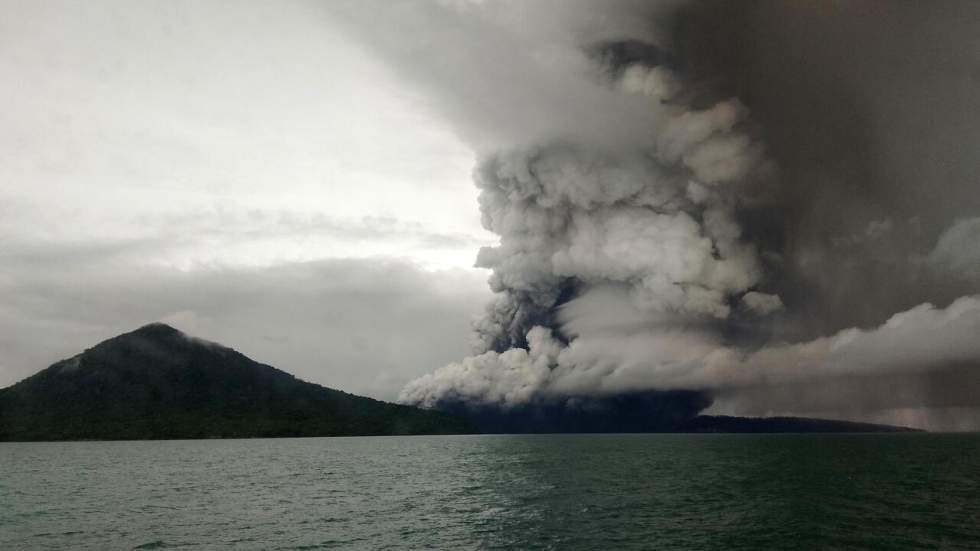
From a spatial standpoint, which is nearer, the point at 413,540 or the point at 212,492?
the point at 413,540

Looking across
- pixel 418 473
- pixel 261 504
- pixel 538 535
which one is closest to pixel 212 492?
pixel 261 504

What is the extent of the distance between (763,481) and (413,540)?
2734 inches

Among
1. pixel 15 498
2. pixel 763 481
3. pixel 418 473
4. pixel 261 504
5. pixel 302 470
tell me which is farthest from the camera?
pixel 302 470

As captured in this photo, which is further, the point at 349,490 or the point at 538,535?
the point at 349,490

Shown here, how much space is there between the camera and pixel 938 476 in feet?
336

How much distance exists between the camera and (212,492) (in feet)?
277

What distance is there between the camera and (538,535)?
175 feet

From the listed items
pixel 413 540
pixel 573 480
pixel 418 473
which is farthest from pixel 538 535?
pixel 418 473

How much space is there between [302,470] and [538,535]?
285ft

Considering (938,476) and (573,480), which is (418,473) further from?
(938,476)

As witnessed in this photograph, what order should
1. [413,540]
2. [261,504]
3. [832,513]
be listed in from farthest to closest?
1. [261,504]
2. [832,513]
3. [413,540]

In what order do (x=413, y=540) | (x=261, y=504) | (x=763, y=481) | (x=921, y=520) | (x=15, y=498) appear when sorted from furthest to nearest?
(x=763, y=481), (x=15, y=498), (x=261, y=504), (x=921, y=520), (x=413, y=540)

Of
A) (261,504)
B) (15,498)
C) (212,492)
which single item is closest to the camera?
(261,504)

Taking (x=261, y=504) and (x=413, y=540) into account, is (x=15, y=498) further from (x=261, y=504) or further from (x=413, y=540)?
(x=413, y=540)
